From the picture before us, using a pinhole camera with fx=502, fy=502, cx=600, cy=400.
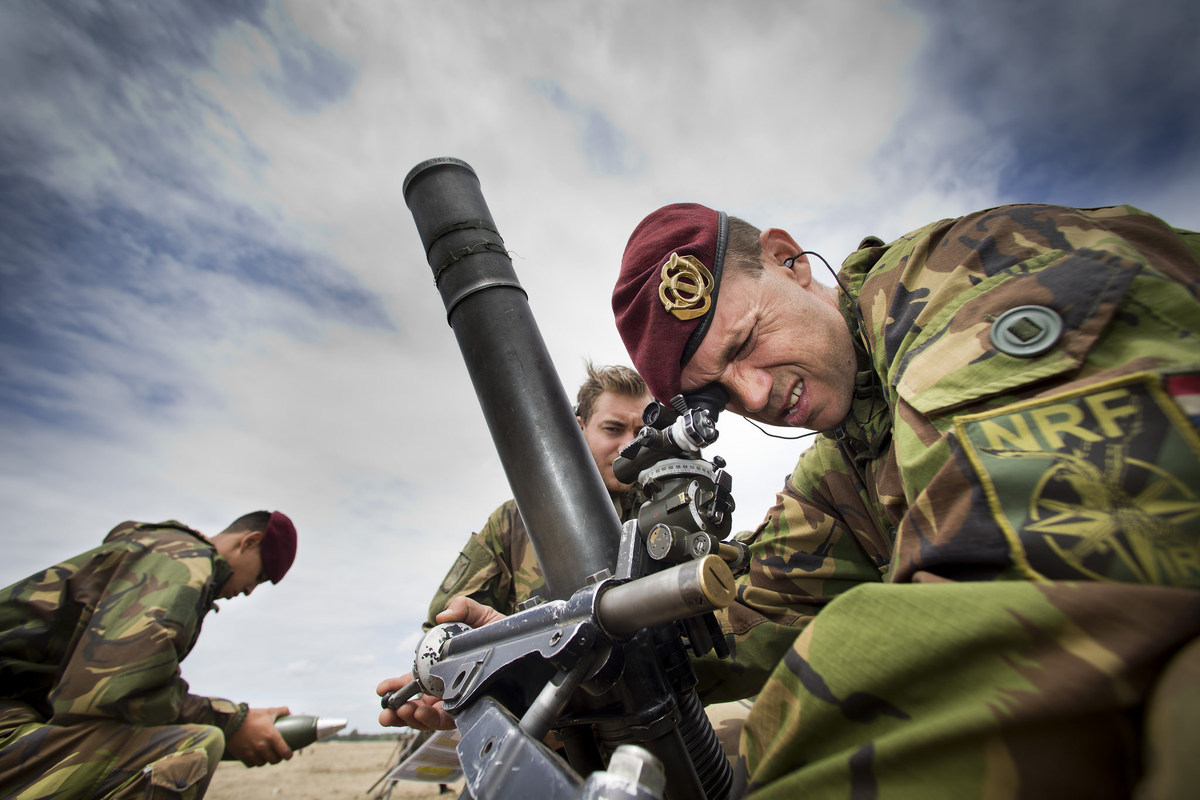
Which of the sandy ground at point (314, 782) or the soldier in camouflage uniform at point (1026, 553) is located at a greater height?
the soldier in camouflage uniform at point (1026, 553)

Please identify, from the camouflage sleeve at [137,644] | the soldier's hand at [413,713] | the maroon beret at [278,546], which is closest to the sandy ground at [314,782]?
A: the maroon beret at [278,546]

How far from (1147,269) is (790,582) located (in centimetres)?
144

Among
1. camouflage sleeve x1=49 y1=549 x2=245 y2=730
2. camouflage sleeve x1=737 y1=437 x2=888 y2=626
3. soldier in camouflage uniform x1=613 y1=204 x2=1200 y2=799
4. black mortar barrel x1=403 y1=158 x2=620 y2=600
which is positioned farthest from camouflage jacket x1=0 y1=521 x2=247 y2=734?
soldier in camouflage uniform x1=613 y1=204 x2=1200 y2=799

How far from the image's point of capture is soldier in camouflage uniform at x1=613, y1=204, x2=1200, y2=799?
508 mm

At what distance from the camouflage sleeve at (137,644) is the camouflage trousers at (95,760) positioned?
0.33 ft

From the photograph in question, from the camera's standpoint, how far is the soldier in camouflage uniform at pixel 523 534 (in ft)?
11.7

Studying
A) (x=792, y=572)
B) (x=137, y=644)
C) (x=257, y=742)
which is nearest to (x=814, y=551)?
(x=792, y=572)

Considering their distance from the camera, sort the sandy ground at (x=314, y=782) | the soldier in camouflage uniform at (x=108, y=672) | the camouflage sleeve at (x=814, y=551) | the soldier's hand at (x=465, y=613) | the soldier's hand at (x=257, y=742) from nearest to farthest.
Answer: the soldier's hand at (x=465, y=613) < the camouflage sleeve at (x=814, y=551) < the soldier in camouflage uniform at (x=108, y=672) < the soldier's hand at (x=257, y=742) < the sandy ground at (x=314, y=782)

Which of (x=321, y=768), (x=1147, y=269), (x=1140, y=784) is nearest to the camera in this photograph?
(x=1140, y=784)

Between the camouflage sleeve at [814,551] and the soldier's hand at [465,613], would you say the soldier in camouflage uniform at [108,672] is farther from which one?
the camouflage sleeve at [814,551]

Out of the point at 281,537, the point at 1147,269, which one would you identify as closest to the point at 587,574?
the point at 1147,269

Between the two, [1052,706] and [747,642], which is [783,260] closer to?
[747,642]

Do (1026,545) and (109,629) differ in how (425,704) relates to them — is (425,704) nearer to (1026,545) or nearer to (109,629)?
(1026,545)

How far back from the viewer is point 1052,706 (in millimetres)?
501
